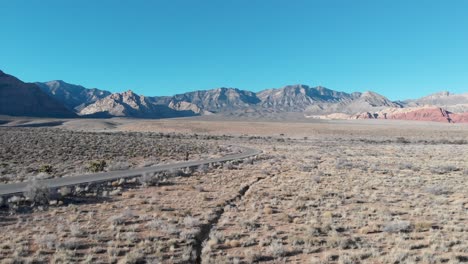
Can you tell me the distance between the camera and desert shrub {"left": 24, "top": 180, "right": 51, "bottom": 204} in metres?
16.1

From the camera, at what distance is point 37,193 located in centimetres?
1634

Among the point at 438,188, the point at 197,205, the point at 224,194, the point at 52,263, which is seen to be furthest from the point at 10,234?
the point at 438,188

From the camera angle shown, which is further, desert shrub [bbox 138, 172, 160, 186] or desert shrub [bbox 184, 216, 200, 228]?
desert shrub [bbox 138, 172, 160, 186]

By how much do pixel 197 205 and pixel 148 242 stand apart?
586 cm

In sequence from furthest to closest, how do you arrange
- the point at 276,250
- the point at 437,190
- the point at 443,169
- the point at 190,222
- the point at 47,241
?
the point at 443,169 → the point at 437,190 → the point at 190,222 → the point at 47,241 → the point at 276,250

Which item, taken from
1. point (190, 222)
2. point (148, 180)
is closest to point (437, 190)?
point (190, 222)

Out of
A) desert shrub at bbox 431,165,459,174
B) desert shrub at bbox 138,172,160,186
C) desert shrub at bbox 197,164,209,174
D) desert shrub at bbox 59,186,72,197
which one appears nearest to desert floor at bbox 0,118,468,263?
desert shrub at bbox 138,172,160,186

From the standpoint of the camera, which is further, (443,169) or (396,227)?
(443,169)

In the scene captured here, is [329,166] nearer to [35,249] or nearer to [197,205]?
[197,205]

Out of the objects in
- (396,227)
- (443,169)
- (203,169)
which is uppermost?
(396,227)

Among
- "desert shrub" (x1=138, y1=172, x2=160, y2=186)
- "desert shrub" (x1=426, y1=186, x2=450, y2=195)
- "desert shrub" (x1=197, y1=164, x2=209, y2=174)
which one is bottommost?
"desert shrub" (x1=197, y1=164, x2=209, y2=174)

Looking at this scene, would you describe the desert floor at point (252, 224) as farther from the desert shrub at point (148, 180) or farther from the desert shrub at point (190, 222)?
the desert shrub at point (148, 180)

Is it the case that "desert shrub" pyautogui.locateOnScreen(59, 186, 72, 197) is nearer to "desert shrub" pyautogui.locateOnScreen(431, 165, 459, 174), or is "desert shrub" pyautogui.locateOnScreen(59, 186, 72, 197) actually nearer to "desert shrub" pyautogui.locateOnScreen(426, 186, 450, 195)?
"desert shrub" pyautogui.locateOnScreen(426, 186, 450, 195)

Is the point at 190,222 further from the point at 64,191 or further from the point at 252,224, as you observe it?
the point at 64,191
